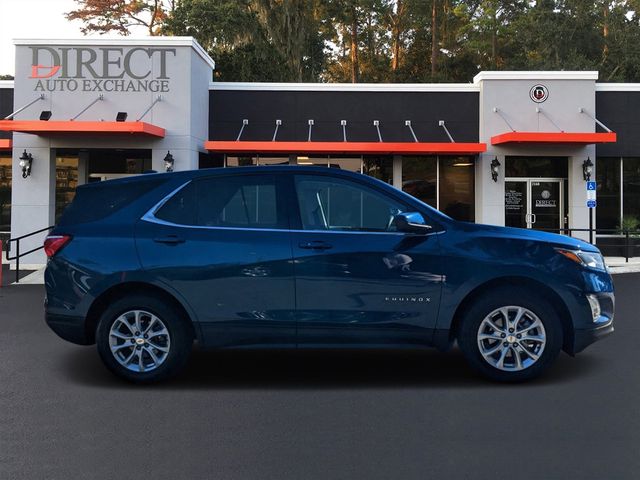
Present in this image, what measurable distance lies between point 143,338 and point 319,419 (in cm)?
187

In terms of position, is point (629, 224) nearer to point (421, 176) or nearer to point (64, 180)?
point (421, 176)

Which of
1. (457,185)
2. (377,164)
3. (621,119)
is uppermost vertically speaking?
(621,119)

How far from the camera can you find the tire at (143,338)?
626 cm

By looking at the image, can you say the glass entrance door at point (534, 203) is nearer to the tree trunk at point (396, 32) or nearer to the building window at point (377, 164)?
the building window at point (377, 164)

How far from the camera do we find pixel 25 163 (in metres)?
20.3

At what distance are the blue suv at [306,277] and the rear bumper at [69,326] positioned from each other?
0.01m

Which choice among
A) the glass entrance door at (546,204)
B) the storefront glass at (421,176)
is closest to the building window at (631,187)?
the glass entrance door at (546,204)

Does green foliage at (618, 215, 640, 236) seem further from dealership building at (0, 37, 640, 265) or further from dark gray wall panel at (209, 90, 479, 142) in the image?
dark gray wall panel at (209, 90, 479, 142)

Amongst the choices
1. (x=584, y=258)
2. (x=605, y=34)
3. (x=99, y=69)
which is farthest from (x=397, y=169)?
(x=605, y=34)

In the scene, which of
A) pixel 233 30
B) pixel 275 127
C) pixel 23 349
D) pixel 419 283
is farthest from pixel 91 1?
pixel 419 283

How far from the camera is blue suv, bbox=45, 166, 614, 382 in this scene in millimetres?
6180

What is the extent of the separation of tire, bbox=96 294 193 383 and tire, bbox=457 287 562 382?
8.10 feet

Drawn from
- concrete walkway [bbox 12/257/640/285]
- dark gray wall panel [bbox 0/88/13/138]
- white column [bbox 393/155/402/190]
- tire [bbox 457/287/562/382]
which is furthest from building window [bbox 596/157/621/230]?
tire [bbox 457/287/562/382]

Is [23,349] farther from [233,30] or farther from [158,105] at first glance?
[233,30]
